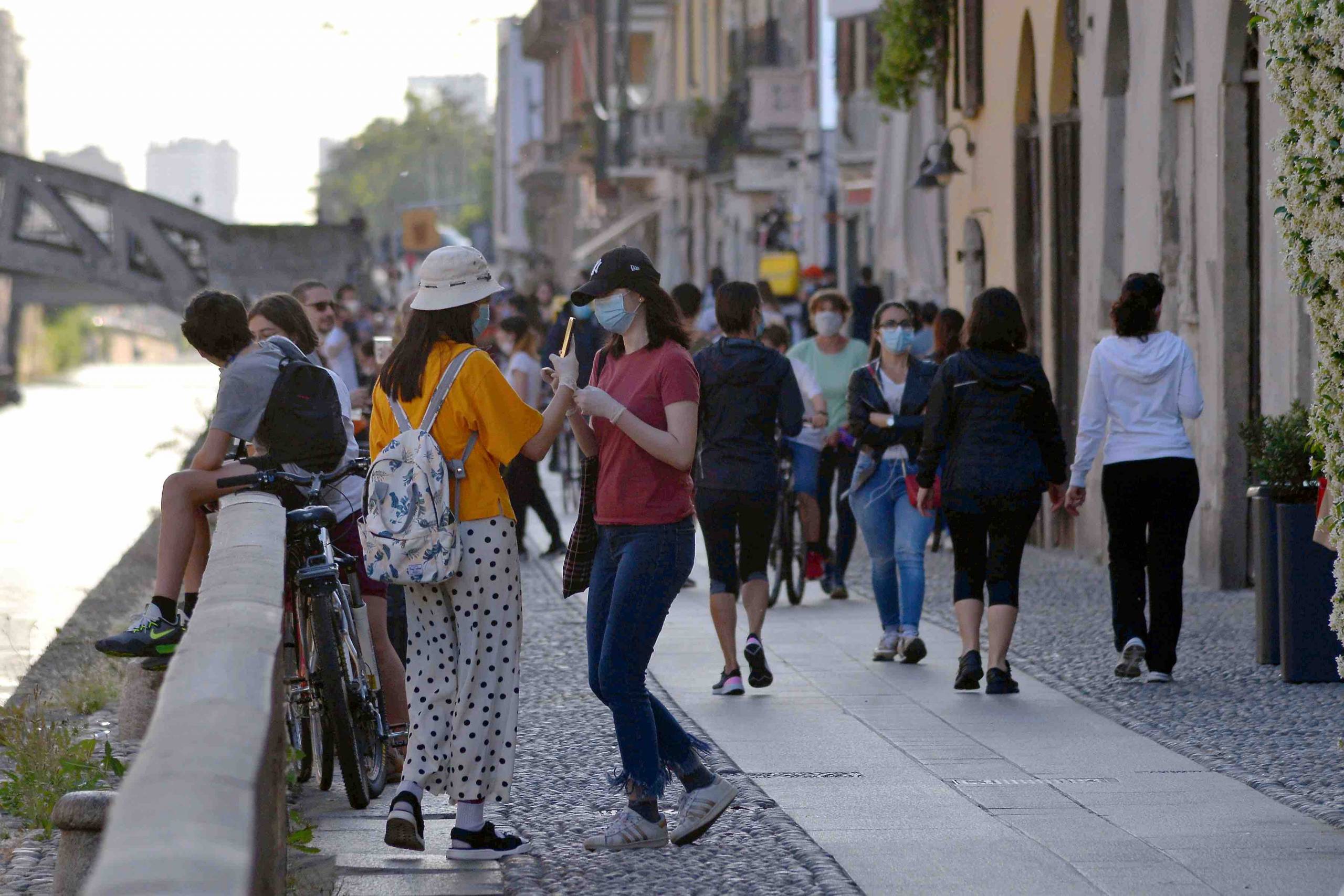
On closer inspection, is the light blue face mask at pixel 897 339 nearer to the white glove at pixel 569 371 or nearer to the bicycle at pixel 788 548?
the bicycle at pixel 788 548

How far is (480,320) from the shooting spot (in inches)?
270

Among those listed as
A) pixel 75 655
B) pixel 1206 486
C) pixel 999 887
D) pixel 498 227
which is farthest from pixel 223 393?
pixel 498 227

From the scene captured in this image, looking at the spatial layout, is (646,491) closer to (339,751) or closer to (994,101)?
(339,751)

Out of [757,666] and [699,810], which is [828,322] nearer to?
[757,666]

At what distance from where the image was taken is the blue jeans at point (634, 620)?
6781mm

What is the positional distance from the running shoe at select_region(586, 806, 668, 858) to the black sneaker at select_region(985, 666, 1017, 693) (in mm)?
3303

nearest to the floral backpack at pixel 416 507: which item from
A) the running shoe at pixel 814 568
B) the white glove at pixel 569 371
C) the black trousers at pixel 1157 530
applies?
the white glove at pixel 569 371

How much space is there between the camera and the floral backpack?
6.55 meters

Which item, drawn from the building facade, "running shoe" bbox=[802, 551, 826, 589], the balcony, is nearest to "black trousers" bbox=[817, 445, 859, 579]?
"running shoe" bbox=[802, 551, 826, 589]

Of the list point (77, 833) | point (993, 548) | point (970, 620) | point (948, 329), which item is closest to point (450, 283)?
point (77, 833)

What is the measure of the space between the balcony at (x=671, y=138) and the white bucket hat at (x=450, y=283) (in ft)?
118

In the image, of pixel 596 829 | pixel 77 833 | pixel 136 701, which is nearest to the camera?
pixel 77 833

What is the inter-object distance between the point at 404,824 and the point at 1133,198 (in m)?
10.9

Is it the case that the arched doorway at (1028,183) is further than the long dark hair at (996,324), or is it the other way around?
the arched doorway at (1028,183)
